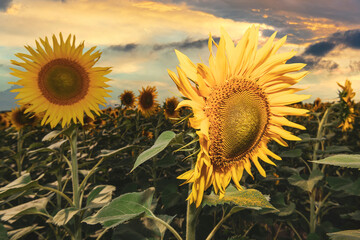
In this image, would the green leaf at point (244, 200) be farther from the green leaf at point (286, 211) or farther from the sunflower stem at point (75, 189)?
the green leaf at point (286, 211)

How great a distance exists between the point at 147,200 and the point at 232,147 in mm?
446

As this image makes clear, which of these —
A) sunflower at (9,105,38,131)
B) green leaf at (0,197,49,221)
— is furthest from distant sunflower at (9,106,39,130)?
green leaf at (0,197,49,221)

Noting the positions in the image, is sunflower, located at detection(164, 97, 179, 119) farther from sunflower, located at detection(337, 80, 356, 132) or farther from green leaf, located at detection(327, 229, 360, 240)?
green leaf, located at detection(327, 229, 360, 240)

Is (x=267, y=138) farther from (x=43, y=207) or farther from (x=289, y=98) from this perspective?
(x=43, y=207)

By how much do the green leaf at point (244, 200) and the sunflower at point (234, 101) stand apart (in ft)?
0.13

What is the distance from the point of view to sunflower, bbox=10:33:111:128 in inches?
79.5

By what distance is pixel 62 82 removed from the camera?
2137 millimetres

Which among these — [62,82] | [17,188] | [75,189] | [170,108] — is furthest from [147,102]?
[17,188]

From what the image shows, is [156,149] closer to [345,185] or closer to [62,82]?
[62,82]

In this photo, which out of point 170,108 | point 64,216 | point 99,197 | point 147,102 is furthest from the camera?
point 147,102

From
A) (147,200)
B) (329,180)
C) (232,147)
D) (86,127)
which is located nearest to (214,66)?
(232,147)

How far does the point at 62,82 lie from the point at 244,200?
5.54 ft

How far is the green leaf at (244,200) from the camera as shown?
976 mm

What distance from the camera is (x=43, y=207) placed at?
184 centimetres
